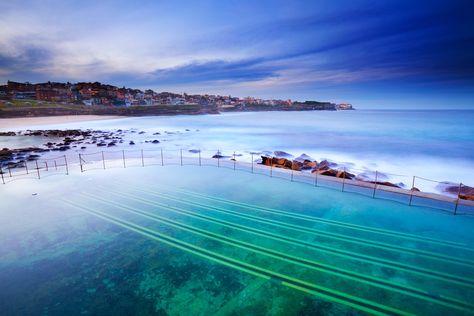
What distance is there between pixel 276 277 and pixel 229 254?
3.80 ft

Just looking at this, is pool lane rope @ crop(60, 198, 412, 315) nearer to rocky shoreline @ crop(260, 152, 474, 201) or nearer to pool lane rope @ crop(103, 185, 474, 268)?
pool lane rope @ crop(103, 185, 474, 268)

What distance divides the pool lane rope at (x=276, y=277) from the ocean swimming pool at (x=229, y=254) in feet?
0.07

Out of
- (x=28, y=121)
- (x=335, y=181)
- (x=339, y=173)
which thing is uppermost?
(x=28, y=121)

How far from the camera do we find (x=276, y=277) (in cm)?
452

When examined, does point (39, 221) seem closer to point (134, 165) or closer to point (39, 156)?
point (134, 165)

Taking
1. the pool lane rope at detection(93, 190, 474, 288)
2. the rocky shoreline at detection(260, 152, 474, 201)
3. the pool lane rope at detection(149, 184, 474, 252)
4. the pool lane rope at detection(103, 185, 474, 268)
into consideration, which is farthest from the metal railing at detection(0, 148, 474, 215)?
the pool lane rope at detection(93, 190, 474, 288)

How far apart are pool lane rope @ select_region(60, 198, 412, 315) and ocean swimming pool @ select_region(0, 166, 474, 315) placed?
0.07ft

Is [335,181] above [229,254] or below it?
above

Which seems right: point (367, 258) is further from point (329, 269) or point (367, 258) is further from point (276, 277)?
point (276, 277)

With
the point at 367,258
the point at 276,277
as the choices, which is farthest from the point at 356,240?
the point at 276,277

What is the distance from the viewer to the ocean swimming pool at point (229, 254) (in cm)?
399

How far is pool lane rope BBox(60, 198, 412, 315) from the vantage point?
3.84 metres

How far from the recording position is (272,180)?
404 inches

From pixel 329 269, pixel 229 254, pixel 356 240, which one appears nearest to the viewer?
pixel 329 269
